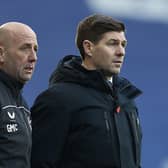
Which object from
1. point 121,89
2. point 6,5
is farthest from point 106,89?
point 6,5

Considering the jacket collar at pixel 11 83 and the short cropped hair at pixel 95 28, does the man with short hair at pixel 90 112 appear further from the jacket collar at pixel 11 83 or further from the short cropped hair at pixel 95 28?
the jacket collar at pixel 11 83

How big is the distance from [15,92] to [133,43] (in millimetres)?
3045

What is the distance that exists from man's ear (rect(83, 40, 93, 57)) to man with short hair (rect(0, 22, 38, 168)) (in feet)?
0.97

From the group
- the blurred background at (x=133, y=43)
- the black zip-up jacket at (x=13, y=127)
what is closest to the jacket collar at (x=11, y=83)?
the black zip-up jacket at (x=13, y=127)

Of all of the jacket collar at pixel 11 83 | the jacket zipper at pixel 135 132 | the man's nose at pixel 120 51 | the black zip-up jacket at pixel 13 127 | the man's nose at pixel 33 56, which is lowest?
the jacket zipper at pixel 135 132

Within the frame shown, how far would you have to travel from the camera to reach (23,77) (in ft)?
9.04

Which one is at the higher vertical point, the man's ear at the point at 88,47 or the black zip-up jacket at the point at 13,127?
the man's ear at the point at 88,47

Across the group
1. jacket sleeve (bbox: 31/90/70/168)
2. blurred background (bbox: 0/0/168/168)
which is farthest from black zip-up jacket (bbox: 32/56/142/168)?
blurred background (bbox: 0/0/168/168)

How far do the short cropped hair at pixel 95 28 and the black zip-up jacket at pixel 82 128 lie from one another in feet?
0.43

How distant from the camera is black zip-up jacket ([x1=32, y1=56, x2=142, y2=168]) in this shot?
2900mm

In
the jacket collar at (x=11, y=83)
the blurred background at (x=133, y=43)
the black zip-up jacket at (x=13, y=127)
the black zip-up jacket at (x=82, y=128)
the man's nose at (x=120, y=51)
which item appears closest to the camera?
the black zip-up jacket at (x=13, y=127)

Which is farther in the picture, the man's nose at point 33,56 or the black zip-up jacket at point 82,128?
the black zip-up jacket at point 82,128

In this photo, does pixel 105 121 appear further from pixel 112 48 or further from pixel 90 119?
pixel 112 48

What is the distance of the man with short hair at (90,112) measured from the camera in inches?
114
